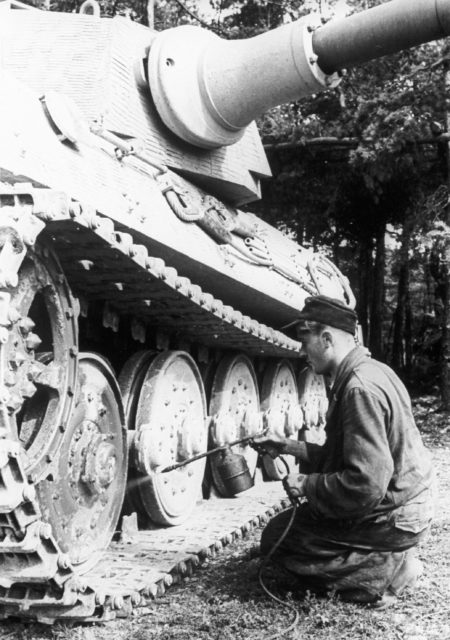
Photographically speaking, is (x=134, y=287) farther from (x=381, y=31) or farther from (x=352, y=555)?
(x=381, y=31)

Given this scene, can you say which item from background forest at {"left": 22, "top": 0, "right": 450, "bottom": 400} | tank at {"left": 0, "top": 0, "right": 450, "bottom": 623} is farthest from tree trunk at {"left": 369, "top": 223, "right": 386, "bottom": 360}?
tank at {"left": 0, "top": 0, "right": 450, "bottom": 623}

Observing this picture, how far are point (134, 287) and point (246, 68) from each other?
2.28 meters

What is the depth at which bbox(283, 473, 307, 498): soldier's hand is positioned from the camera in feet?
12.4

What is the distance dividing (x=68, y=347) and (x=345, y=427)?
50.4 inches

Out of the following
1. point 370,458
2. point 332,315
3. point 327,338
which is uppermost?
point 332,315

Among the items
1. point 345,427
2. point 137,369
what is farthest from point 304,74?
point 345,427

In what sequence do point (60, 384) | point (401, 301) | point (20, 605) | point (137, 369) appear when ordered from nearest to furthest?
point (20, 605) < point (60, 384) < point (137, 369) < point (401, 301)

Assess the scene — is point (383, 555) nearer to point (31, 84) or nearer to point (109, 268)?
point (109, 268)

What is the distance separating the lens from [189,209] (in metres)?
5.02

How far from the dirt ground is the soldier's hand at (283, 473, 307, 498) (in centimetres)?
48

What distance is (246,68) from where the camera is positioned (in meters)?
5.72

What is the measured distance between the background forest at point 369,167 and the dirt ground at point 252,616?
678cm

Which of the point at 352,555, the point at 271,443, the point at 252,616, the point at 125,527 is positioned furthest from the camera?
the point at 125,527

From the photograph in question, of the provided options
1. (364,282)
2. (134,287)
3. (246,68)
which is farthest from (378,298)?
(134,287)
